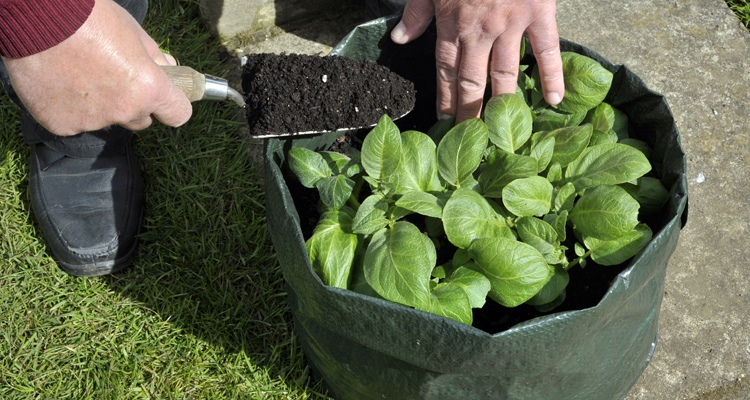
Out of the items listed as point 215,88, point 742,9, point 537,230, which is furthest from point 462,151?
point 742,9

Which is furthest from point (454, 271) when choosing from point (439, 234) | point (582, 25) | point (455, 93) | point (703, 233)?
point (582, 25)

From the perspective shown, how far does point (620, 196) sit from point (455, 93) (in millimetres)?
443

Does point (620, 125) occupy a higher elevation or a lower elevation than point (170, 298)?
higher

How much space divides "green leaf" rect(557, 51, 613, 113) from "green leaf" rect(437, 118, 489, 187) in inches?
9.7

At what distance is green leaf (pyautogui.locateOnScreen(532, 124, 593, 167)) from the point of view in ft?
3.84

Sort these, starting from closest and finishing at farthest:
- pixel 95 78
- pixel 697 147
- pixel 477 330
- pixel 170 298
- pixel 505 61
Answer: pixel 477 330 → pixel 95 78 → pixel 505 61 → pixel 170 298 → pixel 697 147

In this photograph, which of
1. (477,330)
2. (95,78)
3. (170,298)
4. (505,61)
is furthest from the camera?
(170,298)

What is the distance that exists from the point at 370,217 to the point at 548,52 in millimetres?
474

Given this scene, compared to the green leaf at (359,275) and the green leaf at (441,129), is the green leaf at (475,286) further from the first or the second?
the green leaf at (441,129)

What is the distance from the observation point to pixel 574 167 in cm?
121

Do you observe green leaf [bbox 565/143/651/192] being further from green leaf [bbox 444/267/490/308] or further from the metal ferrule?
the metal ferrule

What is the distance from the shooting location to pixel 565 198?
1182mm

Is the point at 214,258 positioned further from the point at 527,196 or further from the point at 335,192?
the point at 527,196

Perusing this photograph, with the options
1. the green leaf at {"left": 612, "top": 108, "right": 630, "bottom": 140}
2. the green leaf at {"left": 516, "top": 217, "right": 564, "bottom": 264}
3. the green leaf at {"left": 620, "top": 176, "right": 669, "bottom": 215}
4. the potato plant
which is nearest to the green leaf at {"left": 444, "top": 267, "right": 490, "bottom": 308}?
the potato plant
